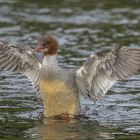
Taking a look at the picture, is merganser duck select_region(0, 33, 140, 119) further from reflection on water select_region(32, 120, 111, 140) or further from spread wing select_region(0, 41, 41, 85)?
reflection on water select_region(32, 120, 111, 140)

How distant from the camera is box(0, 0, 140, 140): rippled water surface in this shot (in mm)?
13477

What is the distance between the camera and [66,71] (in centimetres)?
1489

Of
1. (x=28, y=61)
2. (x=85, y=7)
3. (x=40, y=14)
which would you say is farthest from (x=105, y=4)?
(x=28, y=61)

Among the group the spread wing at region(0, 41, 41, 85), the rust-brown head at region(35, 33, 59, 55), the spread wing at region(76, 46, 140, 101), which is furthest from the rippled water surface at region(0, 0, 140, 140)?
the rust-brown head at region(35, 33, 59, 55)

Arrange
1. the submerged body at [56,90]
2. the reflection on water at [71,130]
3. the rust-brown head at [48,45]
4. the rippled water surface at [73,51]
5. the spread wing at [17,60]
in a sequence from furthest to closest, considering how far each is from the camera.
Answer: the spread wing at [17,60]
the rust-brown head at [48,45]
the submerged body at [56,90]
the rippled water surface at [73,51]
the reflection on water at [71,130]

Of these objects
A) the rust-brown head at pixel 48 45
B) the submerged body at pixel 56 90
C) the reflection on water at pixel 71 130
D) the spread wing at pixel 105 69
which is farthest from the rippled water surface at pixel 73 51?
the rust-brown head at pixel 48 45

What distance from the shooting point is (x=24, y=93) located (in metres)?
16.4

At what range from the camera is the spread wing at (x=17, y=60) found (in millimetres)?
15188

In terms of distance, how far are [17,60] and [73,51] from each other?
5257 mm

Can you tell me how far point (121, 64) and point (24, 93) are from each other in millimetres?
2623

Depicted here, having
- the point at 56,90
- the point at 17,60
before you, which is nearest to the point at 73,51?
the point at 17,60

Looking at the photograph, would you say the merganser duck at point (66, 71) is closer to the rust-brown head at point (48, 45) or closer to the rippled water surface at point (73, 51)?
the rust-brown head at point (48, 45)

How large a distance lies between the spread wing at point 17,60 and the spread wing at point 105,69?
3.04 ft

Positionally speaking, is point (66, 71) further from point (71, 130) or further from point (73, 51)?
point (73, 51)
